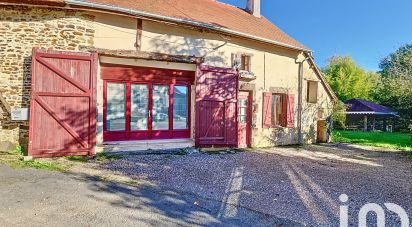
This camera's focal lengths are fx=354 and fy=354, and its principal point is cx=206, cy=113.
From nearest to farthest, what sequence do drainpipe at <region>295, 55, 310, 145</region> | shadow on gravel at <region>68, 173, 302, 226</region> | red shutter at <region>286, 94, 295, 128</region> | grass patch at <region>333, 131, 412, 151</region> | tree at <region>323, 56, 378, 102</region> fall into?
shadow on gravel at <region>68, 173, 302, 226</region> → red shutter at <region>286, 94, 295, 128</region> → drainpipe at <region>295, 55, 310, 145</region> → grass patch at <region>333, 131, 412, 151</region> → tree at <region>323, 56, 378, 102</region>

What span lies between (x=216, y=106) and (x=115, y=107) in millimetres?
3392

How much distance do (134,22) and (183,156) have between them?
4.15m

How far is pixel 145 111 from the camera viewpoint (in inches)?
431

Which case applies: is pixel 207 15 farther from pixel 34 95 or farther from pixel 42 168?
pixel 42 168

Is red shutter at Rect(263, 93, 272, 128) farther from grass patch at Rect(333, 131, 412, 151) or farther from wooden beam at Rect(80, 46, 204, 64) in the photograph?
grass patch at Rect(333, 131, 412, 151)

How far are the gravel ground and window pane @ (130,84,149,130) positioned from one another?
57.1 inches

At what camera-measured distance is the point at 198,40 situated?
11711 millimetres

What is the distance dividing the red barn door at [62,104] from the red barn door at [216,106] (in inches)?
136

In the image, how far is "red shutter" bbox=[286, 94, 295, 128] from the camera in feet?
49.0

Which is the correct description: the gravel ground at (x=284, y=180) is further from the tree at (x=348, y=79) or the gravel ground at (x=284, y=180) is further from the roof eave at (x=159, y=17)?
the tree at (x=348, y=79)

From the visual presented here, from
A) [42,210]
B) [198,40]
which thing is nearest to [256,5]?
[198,40]

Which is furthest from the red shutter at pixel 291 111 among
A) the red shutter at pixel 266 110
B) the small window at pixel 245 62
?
the small window at pixel 245 62

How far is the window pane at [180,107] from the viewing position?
1152 centimetres

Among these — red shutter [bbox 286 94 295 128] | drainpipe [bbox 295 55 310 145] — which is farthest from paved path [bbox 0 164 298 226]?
drainpipe [bbox 295 55 310 145]
